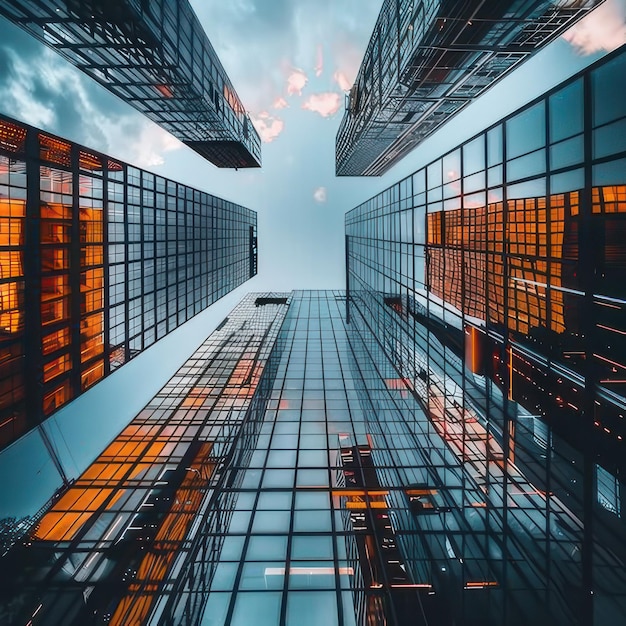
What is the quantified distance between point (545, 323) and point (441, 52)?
3055cm

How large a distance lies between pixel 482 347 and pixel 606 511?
7.92 m

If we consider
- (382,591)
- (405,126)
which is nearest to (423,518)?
(382,591)

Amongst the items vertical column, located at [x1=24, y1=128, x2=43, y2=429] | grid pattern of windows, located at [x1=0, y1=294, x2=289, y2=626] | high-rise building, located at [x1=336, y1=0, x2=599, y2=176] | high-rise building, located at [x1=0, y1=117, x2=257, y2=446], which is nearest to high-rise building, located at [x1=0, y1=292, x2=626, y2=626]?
grid pattern of windows, located at [x1=0, y1=294, x2=289, y2=626]

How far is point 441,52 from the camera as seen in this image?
105ft

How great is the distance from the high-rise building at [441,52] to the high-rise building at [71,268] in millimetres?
25761

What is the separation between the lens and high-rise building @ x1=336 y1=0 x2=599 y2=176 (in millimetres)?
27703

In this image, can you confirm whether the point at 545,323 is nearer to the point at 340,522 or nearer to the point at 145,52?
the point at 340,522

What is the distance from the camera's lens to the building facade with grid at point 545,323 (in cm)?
955

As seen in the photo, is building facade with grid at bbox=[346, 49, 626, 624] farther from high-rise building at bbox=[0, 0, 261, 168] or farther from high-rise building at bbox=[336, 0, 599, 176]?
high-rise building at bbox=[0, 0, 261, 168]

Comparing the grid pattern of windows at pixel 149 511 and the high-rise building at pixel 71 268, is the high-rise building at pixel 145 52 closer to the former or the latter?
the high-rise building at pixel 71 268

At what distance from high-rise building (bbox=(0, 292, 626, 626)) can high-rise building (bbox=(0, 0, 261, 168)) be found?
89.6ft

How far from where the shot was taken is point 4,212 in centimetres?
1460

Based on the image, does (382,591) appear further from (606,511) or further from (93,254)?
(93,254)

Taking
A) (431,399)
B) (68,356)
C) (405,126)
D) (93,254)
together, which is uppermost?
(405,126)
